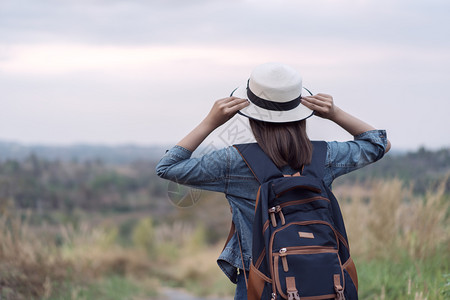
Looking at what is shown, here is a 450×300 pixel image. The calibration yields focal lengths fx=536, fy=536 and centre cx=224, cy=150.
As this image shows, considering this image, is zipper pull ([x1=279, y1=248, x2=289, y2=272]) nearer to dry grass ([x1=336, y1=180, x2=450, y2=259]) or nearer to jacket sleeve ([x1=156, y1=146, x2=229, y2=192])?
jacket sleeve ([x1=156, y1=146, x2=229, y2=192])

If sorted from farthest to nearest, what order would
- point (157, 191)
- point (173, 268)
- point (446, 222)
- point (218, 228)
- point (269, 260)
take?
point (157, 191), point (218, 228), point (173, 268), point (446, 222), point (269, 260)

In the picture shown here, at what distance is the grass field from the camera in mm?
4934

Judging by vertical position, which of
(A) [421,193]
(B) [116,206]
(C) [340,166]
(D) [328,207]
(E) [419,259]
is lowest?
(B) [116,206]

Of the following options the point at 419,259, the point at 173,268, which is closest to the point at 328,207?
the point at 419,259

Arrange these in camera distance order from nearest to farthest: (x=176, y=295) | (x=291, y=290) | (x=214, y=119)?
(x=291, y=290)
(x=214, y=119)
(x=176, y=295)

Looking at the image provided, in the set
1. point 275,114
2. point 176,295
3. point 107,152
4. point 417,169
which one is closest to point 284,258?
point 275,114

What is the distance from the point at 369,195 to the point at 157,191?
3630cm

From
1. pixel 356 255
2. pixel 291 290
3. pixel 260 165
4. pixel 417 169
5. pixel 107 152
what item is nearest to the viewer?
pixel 291 290

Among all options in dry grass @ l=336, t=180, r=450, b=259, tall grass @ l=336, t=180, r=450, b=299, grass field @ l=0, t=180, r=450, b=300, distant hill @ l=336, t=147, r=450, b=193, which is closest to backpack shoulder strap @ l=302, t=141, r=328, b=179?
grass field @ l=0, t=180, r=450, b=300

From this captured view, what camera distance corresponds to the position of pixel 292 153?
220 centimetres

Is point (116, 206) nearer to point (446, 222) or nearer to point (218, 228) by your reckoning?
point (218, 228)

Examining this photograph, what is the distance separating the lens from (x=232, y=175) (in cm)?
221

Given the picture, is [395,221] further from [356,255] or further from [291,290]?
[291,290]

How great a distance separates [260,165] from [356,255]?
15.5 feet
